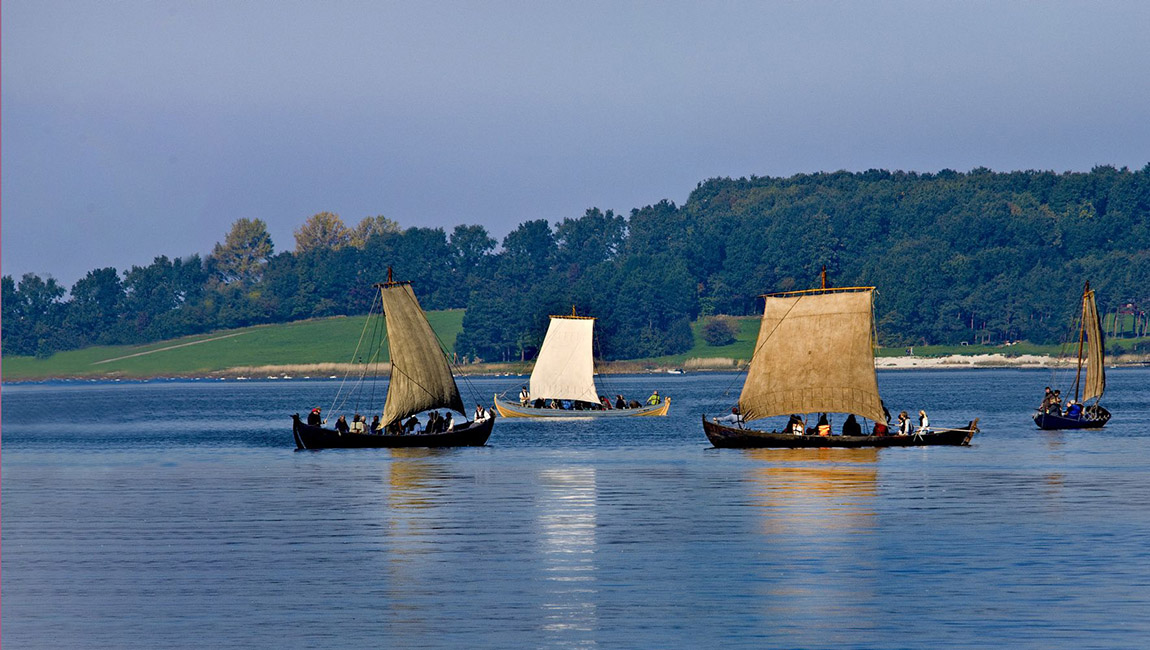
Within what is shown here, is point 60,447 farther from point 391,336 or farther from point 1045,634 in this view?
point 1045,634

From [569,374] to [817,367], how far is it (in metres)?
49.3

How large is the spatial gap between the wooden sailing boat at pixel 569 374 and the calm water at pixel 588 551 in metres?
47.2

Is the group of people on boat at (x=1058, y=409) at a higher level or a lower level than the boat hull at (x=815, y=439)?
higher

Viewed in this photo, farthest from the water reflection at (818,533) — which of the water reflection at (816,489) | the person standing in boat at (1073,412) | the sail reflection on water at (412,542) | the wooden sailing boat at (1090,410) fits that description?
the person standing in boat at (1073,412)

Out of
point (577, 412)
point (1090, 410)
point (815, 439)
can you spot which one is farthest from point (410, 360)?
point (1090, 410)

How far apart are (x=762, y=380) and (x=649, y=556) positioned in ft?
147

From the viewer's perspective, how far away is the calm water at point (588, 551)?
104ft

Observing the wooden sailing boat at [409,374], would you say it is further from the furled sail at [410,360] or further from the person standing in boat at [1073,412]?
the person standing in boat at [1073,412]

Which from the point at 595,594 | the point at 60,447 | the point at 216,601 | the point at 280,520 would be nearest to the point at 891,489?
the point at 280,520

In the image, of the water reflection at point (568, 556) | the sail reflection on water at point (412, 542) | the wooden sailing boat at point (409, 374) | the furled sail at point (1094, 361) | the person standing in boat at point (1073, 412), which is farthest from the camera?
the person standing in boat at point (1073, 412)

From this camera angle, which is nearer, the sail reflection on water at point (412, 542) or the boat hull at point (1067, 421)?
the sail reflection on water at point (412, 542)

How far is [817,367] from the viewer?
84.4 metres

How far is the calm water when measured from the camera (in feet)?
104

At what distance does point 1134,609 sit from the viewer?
107 ft
